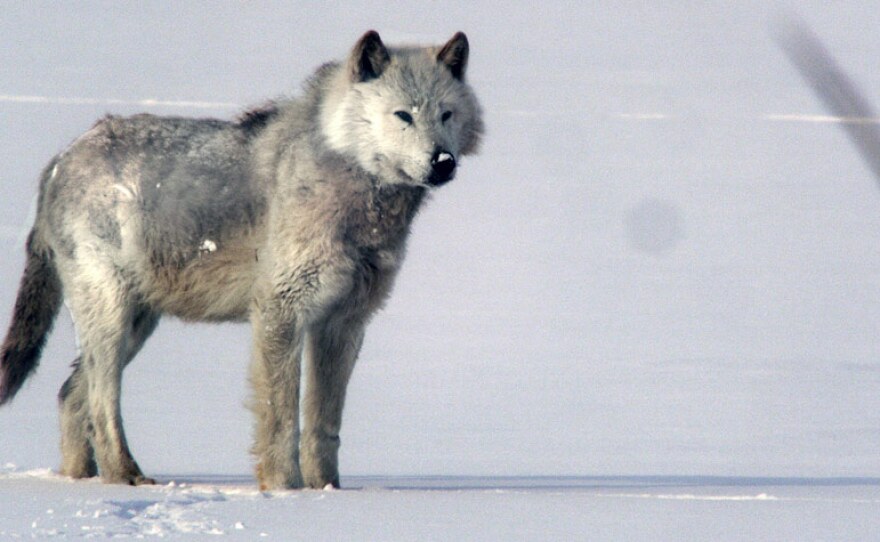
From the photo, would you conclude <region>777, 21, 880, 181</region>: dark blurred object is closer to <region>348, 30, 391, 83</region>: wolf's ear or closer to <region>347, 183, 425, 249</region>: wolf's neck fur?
<region>347, 183, 425, 249</region>: wolf's neck fur

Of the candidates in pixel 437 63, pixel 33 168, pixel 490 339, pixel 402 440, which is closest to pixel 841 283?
pixel 490 339

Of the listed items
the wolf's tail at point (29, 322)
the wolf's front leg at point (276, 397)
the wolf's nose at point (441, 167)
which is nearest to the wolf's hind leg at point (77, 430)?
the wolf's tail at point (29, 322)

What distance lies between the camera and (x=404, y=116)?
6.17 meters

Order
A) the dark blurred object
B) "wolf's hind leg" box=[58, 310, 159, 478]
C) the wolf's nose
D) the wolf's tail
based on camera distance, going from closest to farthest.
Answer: the dark blurred object < the wolf's nose < "wolf's hind leg" box=[58, 310, 159, 478] < the wolf's tail

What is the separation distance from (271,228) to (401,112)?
744 millimetres

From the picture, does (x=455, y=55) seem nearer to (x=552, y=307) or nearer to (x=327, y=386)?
Result: (x=327, y=386)

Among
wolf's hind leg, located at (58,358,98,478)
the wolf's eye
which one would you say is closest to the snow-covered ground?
wolf's hind leg, located at (58,358,98,478)

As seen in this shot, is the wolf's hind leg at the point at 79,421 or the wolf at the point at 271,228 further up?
the wolf at the point at 271,228

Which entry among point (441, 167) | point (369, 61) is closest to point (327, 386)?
point (441, 167)

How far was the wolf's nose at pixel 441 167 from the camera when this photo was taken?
5.96 m

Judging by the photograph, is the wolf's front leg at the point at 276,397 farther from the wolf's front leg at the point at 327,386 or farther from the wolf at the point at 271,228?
the wolf's front leg at the point at 327,386

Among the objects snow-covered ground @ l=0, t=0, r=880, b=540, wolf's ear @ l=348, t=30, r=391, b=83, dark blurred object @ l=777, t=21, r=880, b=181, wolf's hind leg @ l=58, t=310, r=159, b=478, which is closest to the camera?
dark blurred object @ l=777, t=21, r=880, b=181

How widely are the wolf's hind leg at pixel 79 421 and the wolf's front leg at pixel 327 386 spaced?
866 mm

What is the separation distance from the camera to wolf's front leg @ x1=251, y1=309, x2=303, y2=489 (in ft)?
19.9
